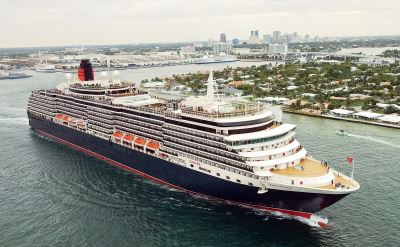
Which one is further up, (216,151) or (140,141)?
(216,151)

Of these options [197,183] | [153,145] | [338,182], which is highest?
[153,145]

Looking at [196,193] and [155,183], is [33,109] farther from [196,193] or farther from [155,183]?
[196,193]

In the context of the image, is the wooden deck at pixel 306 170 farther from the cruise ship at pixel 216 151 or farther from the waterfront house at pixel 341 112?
the waterfront house at pixel 341 112

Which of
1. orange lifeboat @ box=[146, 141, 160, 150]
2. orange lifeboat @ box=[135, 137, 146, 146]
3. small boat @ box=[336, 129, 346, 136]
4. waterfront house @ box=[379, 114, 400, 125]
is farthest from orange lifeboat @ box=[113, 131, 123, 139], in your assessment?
waterfront house @ box=[379, 114, 400, 125]

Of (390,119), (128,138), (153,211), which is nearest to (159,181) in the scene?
(153,211)

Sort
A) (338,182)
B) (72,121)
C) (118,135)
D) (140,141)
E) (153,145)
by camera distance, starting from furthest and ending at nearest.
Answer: (72,121)
(118,135)
(140,141)
(153,145)
(338,182)

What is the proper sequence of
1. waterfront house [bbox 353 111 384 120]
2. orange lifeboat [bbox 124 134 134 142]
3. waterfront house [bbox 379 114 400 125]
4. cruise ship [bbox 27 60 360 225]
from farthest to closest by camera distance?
waterfront house [bbox 353 111 384 120], waterfront house [bbox 379 114 400 125], orange lifeboat [bbox 124 134 134 142], cruise ship [bbox 27 60 360 225]

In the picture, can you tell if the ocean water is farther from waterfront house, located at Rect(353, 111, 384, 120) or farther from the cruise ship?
waterfront house, located at Rect(353, 111, 384, 120)

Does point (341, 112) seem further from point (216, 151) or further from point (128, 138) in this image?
point (216, 151)
